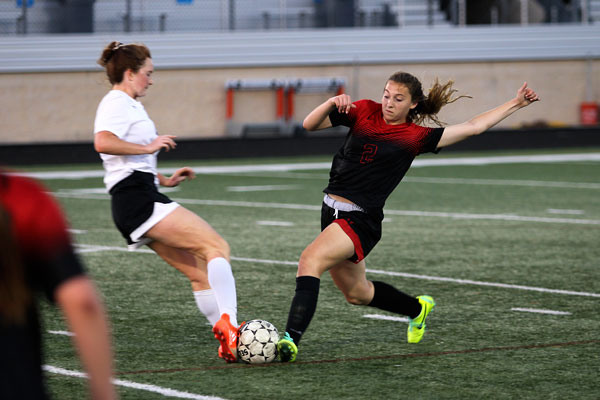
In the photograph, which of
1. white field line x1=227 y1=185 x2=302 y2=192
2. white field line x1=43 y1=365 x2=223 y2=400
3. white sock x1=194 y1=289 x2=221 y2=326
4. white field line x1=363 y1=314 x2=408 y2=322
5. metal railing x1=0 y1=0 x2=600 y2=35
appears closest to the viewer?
white field line x1=43 y1=365 x2=223 y2=400

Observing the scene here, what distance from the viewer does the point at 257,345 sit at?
531 centimetres

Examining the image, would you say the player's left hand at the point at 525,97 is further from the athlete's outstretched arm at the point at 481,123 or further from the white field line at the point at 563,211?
the white field line at the point at 563,211

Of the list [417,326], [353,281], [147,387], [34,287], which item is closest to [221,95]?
[417,326]

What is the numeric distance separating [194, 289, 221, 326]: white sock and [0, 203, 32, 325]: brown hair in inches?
146

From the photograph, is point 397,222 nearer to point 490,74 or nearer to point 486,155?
point 486,155

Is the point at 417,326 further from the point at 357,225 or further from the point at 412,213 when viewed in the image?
the point at 412,213

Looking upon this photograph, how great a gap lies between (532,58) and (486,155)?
553cm

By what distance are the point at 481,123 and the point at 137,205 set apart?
2087 mm

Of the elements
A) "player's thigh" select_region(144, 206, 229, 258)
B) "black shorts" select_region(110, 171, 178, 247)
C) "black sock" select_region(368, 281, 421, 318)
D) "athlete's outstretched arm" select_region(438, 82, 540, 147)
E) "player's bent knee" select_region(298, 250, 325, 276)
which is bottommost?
"black sock" select_region(368, 281, 421, 318)

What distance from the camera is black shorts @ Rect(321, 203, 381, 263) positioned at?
5.46 metres

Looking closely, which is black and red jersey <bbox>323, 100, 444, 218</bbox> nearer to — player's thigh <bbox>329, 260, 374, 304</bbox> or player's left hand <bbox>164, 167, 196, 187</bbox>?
player's thigh <bbox>329, 260, 374, 304</bbox>

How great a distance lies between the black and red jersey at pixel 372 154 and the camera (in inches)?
220

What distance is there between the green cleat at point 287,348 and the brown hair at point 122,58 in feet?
5.80

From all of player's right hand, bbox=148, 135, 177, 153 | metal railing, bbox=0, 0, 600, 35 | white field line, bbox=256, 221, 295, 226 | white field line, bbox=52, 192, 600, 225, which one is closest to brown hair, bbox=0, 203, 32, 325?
player's right hand, bbox=148, 135, 177, 153
